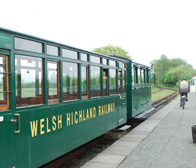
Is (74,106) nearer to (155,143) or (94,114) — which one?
(94,114)

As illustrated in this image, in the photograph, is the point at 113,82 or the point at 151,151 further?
the point at 113,82

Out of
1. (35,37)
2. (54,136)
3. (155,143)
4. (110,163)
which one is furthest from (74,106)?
(155,143)

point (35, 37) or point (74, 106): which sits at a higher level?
point (35, 37)

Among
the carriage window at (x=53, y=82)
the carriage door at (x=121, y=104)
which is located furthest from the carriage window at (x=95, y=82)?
the carriage door at (x=121, y=104)

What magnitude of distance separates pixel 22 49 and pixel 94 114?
127 inches

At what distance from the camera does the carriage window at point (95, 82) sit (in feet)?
23.0

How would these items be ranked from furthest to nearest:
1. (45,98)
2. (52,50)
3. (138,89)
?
1. (138,89)
2. (52,50)
3. (45,98)

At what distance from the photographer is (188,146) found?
23.7 ft

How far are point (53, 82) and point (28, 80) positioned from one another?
0.72m

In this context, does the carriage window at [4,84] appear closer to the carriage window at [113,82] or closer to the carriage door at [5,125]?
the carriage door at [5,125]

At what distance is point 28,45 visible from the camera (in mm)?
4488

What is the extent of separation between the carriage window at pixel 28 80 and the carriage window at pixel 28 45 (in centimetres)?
14

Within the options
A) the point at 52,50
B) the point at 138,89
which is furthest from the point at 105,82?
the point at 138,89

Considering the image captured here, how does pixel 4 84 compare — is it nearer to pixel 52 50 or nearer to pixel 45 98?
pixel 45 98
